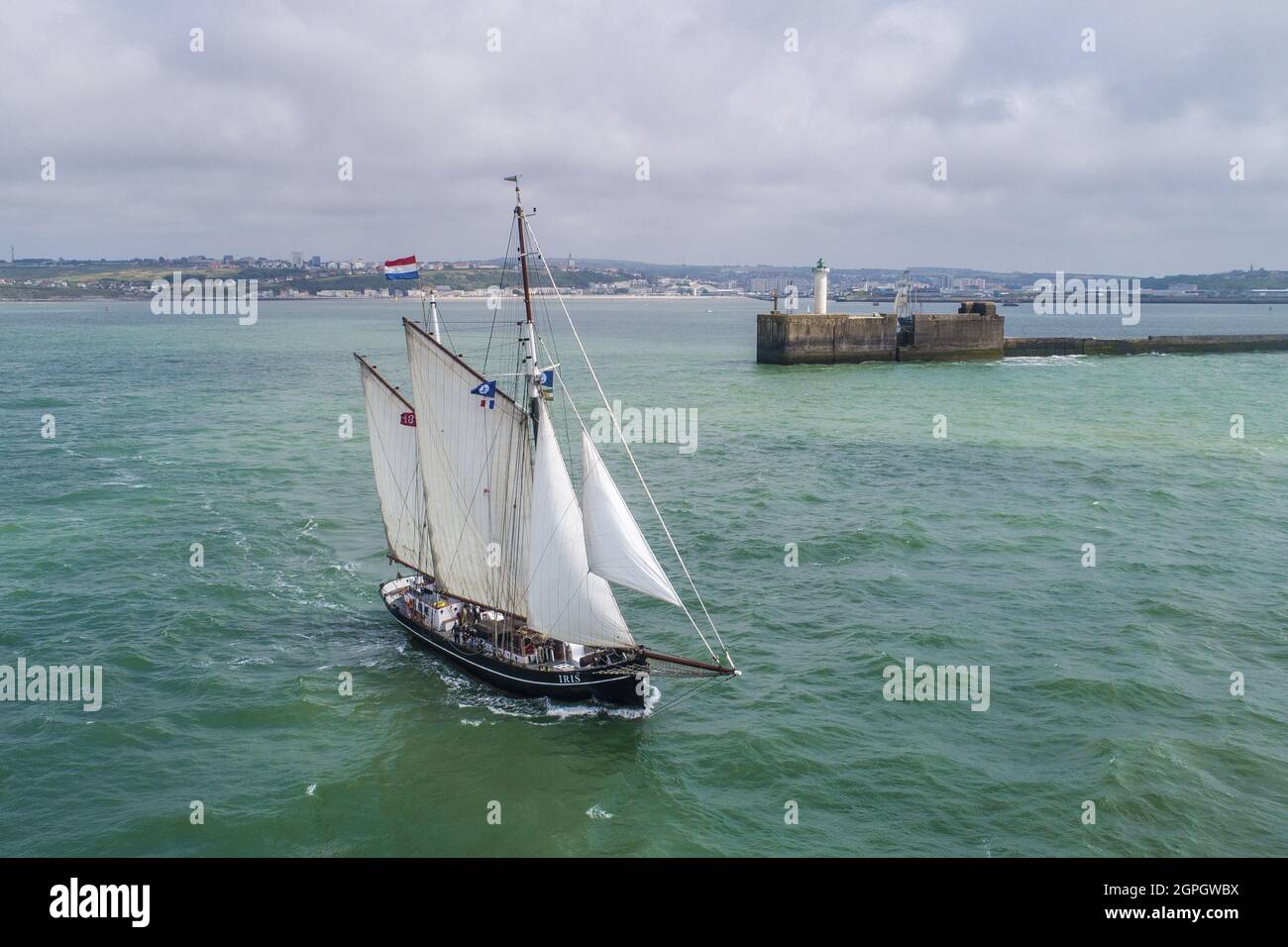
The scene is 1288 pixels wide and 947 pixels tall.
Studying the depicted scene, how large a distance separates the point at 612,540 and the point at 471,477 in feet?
24.0

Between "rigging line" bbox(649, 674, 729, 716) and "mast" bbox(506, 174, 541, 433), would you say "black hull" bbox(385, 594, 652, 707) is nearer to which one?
"rigging line" bbox(649, 674, 729, 716)

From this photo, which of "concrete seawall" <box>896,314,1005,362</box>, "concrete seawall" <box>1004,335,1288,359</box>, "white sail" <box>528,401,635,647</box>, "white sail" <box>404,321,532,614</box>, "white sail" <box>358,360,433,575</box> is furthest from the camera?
"concrete seawall" <box>1004,335,1288,359</box>

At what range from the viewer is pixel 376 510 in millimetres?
49812

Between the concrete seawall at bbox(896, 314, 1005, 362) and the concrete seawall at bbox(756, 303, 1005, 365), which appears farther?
the concrete seawall at bbox(896, 314, 1005, 362)

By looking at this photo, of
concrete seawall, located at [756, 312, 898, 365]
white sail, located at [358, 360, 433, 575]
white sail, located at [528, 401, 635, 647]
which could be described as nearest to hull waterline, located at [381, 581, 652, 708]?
white sail, located at [528, 401, 635, 647]

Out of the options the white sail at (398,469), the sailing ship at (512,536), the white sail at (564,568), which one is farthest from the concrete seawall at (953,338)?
the white sail at (564,568)

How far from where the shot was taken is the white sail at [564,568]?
2800 cm

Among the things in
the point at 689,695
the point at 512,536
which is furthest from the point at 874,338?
the point at 689,695

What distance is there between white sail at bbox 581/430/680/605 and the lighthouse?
284ft

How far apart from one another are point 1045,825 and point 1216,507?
32.7 m

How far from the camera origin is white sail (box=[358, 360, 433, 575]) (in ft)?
115

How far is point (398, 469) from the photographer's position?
35.9 metres

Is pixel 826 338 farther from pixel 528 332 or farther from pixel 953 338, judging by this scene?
pixel 528 332
